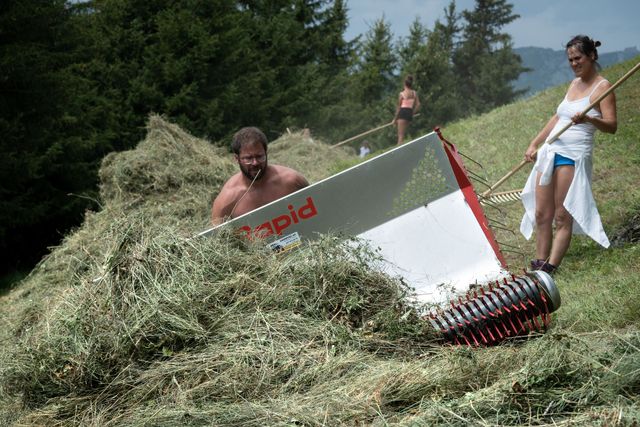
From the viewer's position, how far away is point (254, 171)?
5.78 m

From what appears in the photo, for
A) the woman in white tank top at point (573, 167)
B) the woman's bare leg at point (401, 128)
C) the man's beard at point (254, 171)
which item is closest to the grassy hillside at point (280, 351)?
the woman in white tank top at point (573, 167)

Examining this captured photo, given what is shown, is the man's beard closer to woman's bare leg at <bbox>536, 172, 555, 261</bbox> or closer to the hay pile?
the hay pile

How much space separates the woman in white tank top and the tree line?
4.24m

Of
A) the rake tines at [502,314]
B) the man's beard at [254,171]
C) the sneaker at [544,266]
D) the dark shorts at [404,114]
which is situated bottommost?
the sneaker at [544,266]

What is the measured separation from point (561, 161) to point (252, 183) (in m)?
2.52

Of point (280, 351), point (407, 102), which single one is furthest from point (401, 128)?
point (280, 351)

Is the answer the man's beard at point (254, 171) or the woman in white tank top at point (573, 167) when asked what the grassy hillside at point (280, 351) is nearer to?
the woman in white tank top at point (573, 167)

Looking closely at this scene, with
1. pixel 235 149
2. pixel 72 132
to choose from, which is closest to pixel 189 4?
pixel 72 132

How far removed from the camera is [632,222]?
19.7 feet

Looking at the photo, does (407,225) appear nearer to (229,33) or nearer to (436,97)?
(229,33)

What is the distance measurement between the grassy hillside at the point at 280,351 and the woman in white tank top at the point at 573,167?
35 cm

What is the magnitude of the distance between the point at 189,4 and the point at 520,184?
1457 cm

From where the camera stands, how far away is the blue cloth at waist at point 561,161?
5.50 m

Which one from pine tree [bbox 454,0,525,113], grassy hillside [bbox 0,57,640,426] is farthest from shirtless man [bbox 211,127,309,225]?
pine tree [bbox 454,0,525,113]
